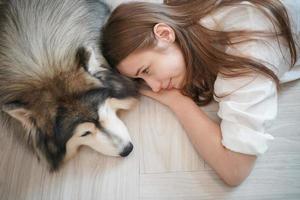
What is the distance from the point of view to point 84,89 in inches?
43.5

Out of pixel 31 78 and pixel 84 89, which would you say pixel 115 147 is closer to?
pixel 84 89

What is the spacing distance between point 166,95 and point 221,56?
0.28 meters

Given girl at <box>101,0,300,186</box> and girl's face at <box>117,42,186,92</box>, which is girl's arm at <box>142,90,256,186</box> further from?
girl's face at <box>117,42,186,92</box>

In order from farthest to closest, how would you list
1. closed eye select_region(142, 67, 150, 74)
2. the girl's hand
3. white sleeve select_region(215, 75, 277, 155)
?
the girl's hand
closed eye select_region(142, 67, 150, 74)
white sleeve select_region(215, 75, 277, 155)

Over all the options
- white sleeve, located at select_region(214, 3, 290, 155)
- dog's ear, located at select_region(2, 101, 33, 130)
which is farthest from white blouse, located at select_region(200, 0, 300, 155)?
dog's ear, located at select_region(2, 101, 33, 130)

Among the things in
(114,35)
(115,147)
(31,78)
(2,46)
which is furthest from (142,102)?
(2,46)

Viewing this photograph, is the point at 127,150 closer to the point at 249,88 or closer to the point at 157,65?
the point at 157,65

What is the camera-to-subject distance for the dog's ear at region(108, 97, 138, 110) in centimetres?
123

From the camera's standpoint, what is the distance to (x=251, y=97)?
1.05 metres

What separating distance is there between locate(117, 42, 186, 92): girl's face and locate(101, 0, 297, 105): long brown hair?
0.07 feet

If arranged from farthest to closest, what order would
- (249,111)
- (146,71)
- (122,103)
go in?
(122,103) < (146,71) < (249,111)

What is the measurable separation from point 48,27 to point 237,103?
71 cm

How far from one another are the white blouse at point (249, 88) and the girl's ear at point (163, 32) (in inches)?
5.0

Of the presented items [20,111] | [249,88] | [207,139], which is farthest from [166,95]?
[20,111]
